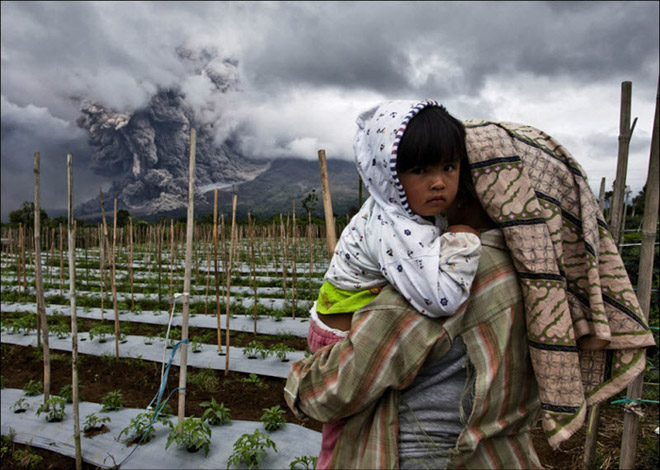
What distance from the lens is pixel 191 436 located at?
320 cm

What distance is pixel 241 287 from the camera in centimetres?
1015

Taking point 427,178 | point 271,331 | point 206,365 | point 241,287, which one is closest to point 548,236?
point 427,178

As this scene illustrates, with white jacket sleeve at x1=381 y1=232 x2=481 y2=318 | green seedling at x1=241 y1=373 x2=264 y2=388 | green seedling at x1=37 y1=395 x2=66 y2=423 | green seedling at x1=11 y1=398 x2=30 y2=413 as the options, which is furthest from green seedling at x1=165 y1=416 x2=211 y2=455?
white jacket sleeve at x1=381 y1=232 x2=481 y2=318

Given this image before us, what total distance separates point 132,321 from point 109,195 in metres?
187

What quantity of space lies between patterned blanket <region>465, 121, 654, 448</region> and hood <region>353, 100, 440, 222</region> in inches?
5.9

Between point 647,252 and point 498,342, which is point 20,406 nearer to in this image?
point 498,342

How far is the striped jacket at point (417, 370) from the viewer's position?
798 mm

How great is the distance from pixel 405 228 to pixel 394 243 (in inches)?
1.4

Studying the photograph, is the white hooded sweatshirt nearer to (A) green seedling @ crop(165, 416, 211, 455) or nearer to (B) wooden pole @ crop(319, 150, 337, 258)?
(B) wooden pole @ crop(319, 150, 337, 258)

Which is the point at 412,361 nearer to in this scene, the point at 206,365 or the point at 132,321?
the point at 206,365

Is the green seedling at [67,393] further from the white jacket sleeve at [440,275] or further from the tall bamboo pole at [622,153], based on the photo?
the white jacket sleeve at [440,275]

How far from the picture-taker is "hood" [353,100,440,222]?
0.83m

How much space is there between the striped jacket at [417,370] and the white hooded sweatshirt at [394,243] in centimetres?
5

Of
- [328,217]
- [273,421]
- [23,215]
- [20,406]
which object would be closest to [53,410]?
[20,406]
